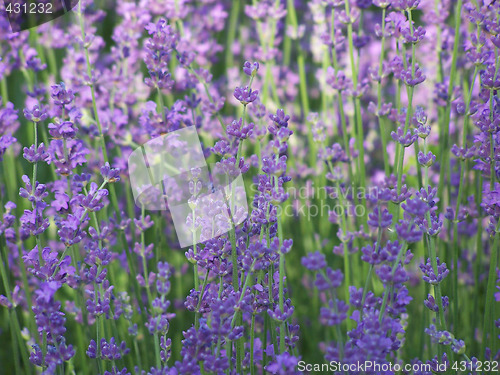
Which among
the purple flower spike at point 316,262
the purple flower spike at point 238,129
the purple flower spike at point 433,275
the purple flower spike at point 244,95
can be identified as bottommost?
the purple flower spike at point 433,275

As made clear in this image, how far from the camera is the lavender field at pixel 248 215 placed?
145 centimetres

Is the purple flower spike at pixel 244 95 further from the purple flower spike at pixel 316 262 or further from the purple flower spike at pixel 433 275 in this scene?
the purple flower spike at pixel 433 275

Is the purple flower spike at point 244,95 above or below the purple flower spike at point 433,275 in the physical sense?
above

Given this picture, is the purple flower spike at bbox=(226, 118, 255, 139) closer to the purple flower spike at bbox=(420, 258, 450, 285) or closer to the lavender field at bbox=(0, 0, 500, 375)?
the lavender field at bbox=(0, 0, 500, 375)

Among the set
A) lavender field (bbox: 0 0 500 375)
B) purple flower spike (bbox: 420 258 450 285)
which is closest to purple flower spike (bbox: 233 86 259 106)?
lavender field (bbox: 0 0 500 375)

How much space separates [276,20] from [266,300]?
1.49 metres

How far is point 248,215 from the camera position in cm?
170

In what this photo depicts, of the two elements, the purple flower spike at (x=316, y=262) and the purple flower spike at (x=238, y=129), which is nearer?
the purple flower spike at (x=316, y=262)

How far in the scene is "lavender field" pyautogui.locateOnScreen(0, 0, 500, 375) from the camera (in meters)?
1.45

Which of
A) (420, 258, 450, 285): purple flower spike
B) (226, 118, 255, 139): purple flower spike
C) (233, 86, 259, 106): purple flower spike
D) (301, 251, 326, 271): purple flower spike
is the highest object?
(233, 86, 259, 106): purple flower spike

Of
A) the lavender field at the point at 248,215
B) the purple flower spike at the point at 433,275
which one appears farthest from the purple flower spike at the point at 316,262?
the purple flower spike at the point at 433,275

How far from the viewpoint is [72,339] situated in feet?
8.23

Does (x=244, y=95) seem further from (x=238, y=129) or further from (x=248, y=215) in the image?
(x=248, y=215)

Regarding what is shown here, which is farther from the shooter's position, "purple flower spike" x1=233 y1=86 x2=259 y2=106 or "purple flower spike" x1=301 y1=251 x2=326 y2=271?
"purple flower spike" x1=233 y1=86 x2=259 y2=106
